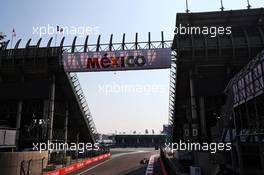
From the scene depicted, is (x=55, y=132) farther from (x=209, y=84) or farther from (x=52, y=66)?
(x=209, y=84)

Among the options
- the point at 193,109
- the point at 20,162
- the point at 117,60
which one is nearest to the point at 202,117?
the point at 193,109

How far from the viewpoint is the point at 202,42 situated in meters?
34.8

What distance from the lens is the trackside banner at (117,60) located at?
34.1 m

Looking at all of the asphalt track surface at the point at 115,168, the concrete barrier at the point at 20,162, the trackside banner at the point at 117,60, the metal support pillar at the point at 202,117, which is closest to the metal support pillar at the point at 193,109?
the metal support pillar at the point at 202,117

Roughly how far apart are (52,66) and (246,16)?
1133 inches

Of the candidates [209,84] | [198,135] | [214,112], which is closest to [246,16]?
[209,84]

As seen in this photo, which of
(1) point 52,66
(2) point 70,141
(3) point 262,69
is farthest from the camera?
(2) point 70,141

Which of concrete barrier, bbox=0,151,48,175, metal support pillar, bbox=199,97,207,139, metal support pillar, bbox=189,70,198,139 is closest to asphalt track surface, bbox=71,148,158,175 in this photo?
concrete barrier, bbox=0,151,48,175

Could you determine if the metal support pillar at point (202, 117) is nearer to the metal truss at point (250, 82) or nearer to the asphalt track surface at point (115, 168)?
the asphalt track surface at point (115, 168)

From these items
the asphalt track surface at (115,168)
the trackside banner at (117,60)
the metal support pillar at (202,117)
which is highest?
the trackside banner at (117,60)

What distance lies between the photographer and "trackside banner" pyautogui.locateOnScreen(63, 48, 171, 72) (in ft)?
112

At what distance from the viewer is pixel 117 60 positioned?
34750 millimetres

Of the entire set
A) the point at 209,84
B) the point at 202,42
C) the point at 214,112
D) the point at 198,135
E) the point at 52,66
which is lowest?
the point at 198,135

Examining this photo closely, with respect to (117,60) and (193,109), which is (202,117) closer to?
(193,109)
